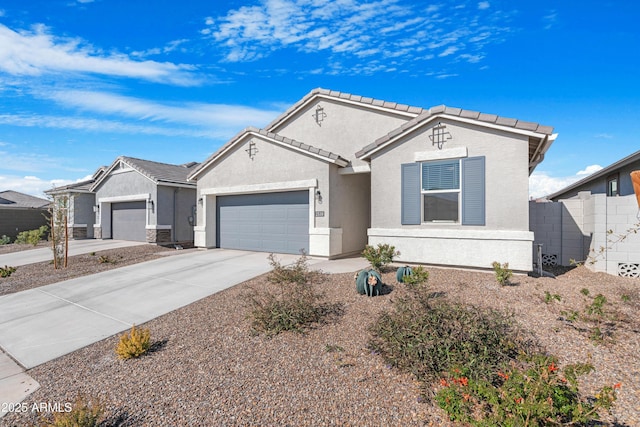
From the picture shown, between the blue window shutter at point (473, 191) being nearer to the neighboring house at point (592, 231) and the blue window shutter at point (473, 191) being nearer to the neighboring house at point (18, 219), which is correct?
the neighboring house at point (592, 231)

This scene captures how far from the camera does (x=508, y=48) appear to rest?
409 inches

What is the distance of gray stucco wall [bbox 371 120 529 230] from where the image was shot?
760 centimetres

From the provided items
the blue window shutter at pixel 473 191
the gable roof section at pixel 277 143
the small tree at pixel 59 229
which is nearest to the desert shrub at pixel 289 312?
the blue window shutter at pixel 473 191

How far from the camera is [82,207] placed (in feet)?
66.7

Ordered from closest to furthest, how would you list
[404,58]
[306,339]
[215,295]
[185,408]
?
[185,408], [306,339], [215,295], [404,58]

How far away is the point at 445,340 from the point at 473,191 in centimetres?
542

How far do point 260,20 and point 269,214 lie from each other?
6604 mm

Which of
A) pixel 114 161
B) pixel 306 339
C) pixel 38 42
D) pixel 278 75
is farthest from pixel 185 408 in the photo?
pixel 114 161

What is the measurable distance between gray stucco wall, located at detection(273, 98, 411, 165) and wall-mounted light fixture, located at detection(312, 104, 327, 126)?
9cm

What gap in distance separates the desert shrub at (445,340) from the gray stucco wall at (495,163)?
4098mm

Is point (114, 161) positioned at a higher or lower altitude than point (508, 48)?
lower

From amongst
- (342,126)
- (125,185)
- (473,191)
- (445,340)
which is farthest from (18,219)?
(445,340)

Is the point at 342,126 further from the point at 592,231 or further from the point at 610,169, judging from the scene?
the point at 610,169

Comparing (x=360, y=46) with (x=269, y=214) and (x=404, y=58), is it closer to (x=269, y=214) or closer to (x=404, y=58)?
(x=404, y=58)
